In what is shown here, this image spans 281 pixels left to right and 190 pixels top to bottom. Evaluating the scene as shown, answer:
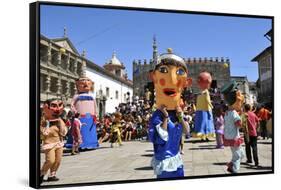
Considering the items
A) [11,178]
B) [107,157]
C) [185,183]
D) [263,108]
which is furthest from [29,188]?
[263,108]

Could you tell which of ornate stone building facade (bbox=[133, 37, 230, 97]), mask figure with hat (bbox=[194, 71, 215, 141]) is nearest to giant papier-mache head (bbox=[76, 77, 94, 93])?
ornate stone building facade (bbox=[133, 37, 230, 97])

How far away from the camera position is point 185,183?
561cm

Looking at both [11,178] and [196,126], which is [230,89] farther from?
[11,178]

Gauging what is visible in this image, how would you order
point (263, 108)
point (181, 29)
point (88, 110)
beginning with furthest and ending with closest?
point (263, 108) → point (181, 29) → point (88, 110)

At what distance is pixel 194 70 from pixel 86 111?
1.36 metres

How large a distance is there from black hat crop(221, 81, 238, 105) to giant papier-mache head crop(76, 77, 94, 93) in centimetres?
164

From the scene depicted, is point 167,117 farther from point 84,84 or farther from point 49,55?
point 49,55

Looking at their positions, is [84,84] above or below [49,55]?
below

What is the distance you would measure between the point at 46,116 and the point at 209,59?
207cm

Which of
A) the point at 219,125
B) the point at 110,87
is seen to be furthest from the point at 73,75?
the point at 219,125

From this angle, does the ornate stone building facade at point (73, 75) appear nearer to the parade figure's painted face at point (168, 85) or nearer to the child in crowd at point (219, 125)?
the parade figure's painted face at point (168, 85)

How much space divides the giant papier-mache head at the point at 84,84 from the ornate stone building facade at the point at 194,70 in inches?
21.7

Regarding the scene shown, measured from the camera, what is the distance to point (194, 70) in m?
5.70

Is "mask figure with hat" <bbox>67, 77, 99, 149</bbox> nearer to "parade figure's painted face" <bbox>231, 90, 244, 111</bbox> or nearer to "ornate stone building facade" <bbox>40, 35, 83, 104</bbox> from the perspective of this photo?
"ornate stone building facade" <bbox>40, 35, 83, 104</bbox>
